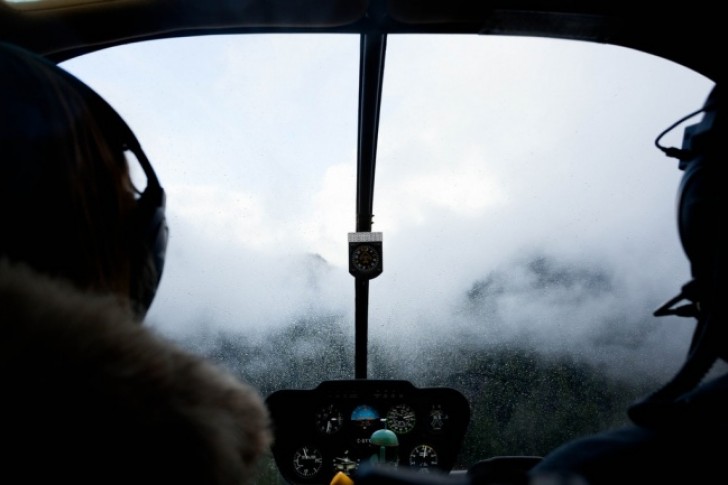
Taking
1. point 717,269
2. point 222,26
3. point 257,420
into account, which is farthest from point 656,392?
point 222,26

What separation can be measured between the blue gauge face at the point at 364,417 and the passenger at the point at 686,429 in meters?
1.40

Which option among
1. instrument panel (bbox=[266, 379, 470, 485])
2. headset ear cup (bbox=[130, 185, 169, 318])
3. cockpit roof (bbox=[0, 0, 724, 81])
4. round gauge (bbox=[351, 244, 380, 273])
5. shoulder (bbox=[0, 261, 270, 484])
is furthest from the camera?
round gauge (bbox=[351, 244, 380, 273])

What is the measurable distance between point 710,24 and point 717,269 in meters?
1.00

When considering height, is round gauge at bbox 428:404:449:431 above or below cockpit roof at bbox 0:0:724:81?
below

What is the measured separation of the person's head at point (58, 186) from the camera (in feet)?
1.60

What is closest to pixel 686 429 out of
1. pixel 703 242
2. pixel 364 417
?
pixel 703 242

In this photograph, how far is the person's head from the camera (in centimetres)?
49

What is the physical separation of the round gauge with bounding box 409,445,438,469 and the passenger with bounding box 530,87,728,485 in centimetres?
143

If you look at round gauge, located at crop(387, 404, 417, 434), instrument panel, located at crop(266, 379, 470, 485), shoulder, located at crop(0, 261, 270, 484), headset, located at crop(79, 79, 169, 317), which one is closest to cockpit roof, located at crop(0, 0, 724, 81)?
headset, located at crop(79, 79, 169, 317)

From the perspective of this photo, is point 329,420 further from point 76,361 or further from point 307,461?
point 76,361

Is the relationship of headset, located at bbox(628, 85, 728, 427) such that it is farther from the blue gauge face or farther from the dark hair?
the blue gauge face

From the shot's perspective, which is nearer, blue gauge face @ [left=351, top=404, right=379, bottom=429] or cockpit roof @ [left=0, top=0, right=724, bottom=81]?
cockpit roof @ [left=0, top=0, right=724, bottom=81]

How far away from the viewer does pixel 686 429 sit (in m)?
0.47

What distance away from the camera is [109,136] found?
0.73m
